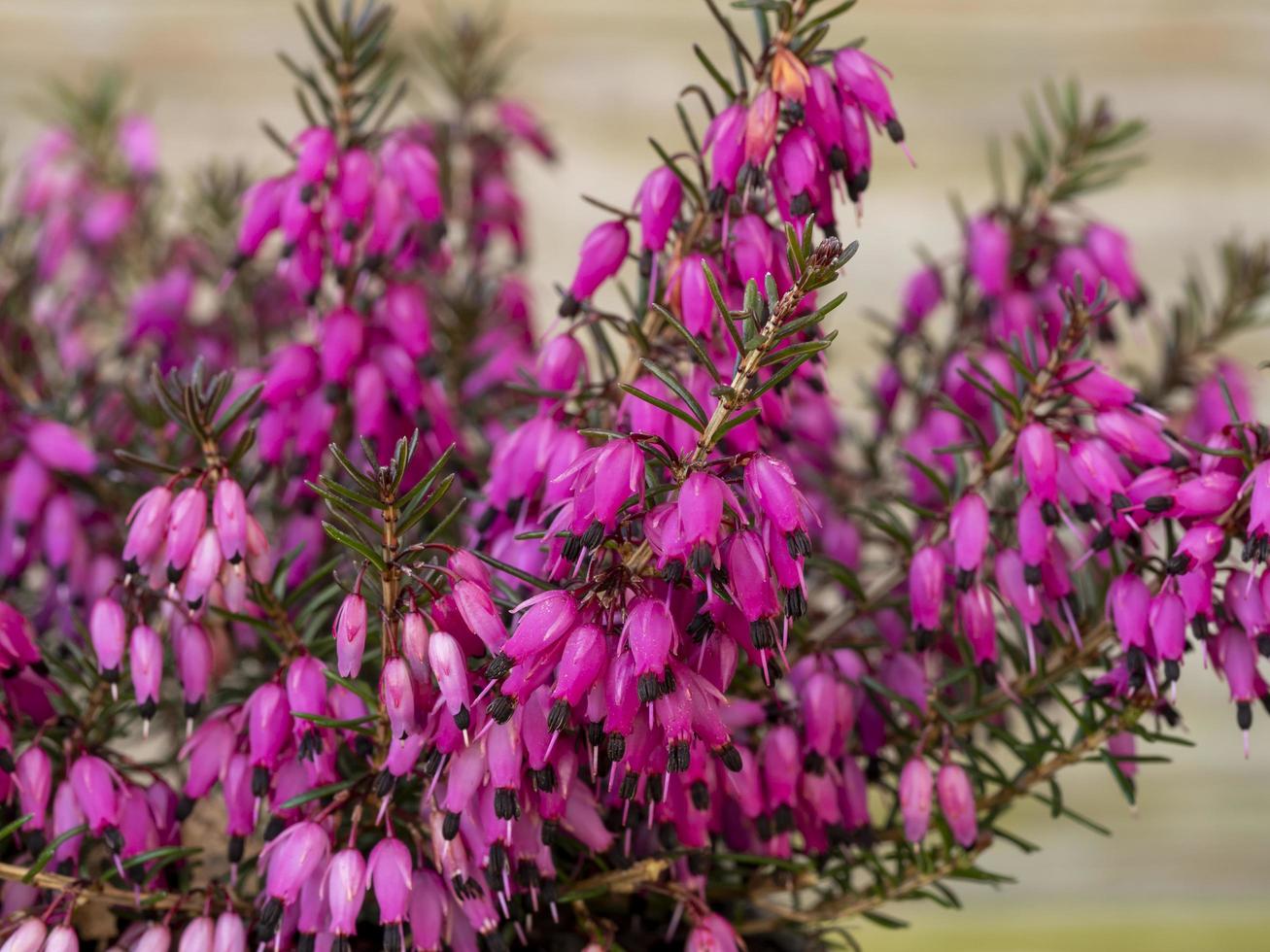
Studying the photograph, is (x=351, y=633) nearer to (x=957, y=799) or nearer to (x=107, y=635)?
(x=107, y=635)

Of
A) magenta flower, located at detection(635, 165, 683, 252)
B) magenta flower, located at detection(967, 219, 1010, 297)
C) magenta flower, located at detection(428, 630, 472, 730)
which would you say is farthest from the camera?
magenta flower, located at detection(967, 219, 1010, 297)

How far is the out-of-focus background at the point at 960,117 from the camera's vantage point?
213 cm

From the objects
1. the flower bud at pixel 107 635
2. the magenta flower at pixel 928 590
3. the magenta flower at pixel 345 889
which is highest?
the magenta flower at pixel 928 590

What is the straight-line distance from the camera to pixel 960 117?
7.17 feet

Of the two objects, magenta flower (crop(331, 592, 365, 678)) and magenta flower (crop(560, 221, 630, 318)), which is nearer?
magenta flower (crop(331, 592, 365, 678))

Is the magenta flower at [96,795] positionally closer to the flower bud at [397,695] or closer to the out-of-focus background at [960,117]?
the flower bud at [397,695]

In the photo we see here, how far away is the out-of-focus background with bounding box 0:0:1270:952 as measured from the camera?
2127mm

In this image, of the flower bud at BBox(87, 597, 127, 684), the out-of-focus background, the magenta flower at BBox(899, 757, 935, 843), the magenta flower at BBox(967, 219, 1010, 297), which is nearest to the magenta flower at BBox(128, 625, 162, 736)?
the flower bud at BBox(87, 597, 127, 684)

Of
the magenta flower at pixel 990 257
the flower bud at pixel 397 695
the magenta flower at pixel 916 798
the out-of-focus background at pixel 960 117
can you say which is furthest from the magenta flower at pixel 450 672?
the out-of-focus background at pixel 960 117

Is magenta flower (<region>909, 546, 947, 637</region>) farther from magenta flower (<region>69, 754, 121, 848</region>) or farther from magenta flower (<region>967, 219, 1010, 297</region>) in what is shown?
magenta flower (<region>69, 754, 121, 848</region>)

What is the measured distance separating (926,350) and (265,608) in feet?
1.38

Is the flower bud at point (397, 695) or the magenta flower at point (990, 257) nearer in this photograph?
the flower bud at point (397, 695)

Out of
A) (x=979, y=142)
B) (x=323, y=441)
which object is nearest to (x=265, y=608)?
(x=323, y=441)

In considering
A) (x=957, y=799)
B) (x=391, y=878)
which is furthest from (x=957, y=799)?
(x=391, y=878)
